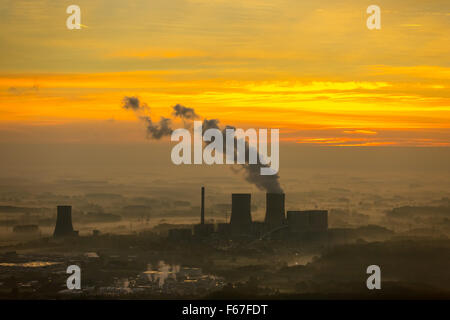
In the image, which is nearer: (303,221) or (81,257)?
(303,221)

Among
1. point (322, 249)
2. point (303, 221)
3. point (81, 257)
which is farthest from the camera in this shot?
point (81, 257)

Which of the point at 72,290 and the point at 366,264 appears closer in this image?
the point at 72,290

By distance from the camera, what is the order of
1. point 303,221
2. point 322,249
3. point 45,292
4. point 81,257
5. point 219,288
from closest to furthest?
point 45,292 → point 219,288 → point 303,221 → point 322,249 → point 81,257

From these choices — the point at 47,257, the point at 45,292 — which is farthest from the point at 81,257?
the point at 45,292

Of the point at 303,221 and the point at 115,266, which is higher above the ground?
the point at 303,221

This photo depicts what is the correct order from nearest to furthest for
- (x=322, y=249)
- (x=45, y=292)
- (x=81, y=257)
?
(x=45, y=292) < (x=322, y=249) < (x=81, y=257)

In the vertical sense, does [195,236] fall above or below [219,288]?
above

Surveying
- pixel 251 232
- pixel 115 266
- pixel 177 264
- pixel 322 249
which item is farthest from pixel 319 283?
pixel 115 266

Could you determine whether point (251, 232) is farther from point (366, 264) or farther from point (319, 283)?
point (366, 264)

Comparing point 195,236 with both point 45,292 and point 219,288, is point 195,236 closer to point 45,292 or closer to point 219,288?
point 219,288
